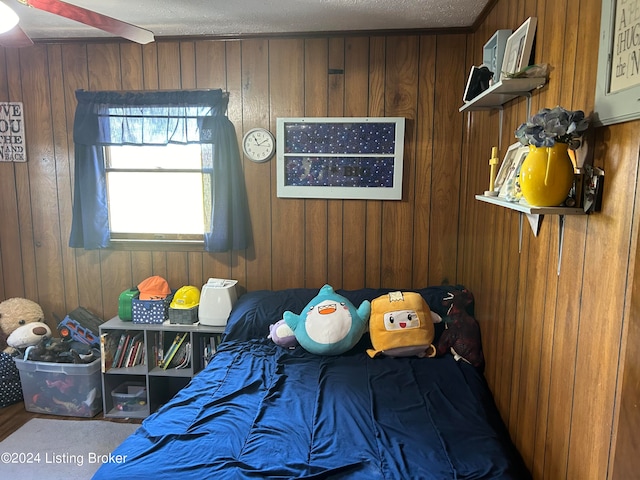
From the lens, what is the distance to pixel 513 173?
69.3 inches

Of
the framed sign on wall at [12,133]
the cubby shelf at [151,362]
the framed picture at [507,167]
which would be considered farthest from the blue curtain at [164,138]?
the framed picture at [507,167]

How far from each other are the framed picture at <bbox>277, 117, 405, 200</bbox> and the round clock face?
0.20 feet

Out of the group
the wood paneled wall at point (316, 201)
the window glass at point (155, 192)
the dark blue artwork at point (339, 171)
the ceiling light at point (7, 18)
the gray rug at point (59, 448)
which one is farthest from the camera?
the window glass at point (155, 192)

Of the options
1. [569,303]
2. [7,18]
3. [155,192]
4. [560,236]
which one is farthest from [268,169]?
[569,303]

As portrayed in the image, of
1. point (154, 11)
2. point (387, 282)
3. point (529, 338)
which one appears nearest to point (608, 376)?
point (529, 338)

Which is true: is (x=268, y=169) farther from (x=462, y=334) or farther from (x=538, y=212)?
(x=538, y=212)

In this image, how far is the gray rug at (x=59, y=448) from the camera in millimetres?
2454

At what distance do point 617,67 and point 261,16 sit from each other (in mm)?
2008

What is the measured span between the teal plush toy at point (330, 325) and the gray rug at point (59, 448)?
4.11 feet

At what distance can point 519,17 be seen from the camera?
1.97 meters

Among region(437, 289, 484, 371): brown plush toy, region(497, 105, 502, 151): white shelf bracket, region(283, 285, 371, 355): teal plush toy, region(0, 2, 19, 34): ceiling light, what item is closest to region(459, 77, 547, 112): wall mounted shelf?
region(497, 105, 502, 151): white shelf bracket

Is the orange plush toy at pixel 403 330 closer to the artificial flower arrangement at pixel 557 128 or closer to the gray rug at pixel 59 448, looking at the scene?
the artificial flower arrangement at pixel 557 128

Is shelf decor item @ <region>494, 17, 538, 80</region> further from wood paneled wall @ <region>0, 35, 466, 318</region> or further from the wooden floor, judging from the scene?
the wooden floor

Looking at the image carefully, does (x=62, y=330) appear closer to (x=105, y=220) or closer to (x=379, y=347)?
(x=105, y=220)
